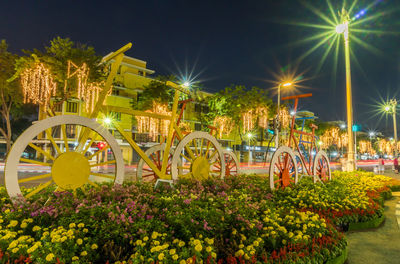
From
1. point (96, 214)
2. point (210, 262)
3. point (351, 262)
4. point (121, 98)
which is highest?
point (121, 98)

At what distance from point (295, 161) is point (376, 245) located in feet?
9.46

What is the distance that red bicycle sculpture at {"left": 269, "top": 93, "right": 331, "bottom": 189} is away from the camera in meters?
6.71

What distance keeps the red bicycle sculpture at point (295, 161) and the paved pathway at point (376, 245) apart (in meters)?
2.07

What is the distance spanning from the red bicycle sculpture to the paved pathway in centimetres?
207

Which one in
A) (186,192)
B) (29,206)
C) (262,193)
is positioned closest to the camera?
(29,206)

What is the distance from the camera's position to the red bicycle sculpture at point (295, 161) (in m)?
6.71

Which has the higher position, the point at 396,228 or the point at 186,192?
the point at 186,192

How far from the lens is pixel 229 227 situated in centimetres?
353

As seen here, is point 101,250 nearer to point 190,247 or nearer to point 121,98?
point 190,247

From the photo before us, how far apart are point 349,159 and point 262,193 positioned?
9.79 metres

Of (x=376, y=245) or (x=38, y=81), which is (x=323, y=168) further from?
(x=38, y=81)

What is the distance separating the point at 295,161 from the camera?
6930 millimetres

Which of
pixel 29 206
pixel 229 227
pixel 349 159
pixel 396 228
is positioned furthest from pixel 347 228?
pixel 349 159

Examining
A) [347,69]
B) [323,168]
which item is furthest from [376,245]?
[347,69]
